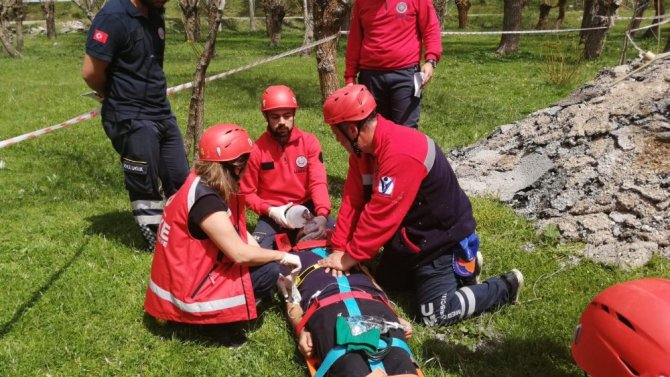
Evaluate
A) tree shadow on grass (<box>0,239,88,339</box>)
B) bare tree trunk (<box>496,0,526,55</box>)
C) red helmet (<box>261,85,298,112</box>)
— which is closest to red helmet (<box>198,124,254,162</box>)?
red helmet (<box>261,85,298,112</box>)

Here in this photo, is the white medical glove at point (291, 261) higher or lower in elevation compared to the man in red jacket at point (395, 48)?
lower

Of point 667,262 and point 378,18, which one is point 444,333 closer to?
point 667,262

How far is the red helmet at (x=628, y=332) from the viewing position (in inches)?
95.8

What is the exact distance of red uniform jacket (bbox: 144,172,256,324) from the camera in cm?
354

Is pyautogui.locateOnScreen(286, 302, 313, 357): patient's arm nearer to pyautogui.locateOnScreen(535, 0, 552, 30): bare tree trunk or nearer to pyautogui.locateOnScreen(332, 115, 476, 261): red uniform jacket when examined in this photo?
pyautogui.locateOnScreen(332, 115, 476, 261): red uniform jacket

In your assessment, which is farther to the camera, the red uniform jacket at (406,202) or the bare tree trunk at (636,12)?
the bare tree trunk at (636,12)

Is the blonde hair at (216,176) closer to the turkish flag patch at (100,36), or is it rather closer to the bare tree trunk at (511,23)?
the turkish flag patch at (100,36)

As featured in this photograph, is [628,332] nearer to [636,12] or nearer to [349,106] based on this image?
[349,106]

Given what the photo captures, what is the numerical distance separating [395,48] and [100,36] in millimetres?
2740

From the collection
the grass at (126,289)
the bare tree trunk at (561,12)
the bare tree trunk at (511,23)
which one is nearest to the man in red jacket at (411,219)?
the grass at (126,289)

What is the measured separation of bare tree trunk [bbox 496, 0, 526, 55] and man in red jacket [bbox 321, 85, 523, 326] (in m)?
14.8

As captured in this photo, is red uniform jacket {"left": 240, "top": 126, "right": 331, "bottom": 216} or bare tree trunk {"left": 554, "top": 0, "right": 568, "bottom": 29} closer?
red uniform jacket {"left": 240, "top": 126, "right": 331, "bottom": 216}

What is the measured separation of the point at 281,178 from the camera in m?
5.26

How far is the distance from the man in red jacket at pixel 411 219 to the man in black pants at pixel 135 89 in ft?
5.93
